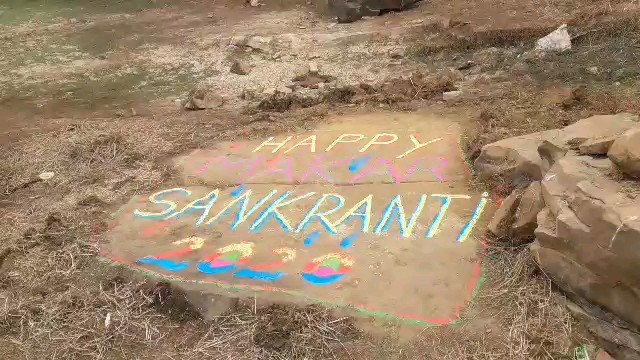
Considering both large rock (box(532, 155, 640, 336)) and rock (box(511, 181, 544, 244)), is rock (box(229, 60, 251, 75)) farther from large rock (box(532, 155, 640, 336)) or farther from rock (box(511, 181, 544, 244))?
large rock (box(532, 155, 640, 336))

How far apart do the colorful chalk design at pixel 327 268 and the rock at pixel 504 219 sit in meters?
1.01

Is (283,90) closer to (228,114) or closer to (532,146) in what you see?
(228,114)

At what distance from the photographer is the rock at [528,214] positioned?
3520mm

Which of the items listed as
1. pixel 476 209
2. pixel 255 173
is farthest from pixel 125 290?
pixel 476 209

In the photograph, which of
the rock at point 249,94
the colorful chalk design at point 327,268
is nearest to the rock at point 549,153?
the colorful chalk design at point 327,268

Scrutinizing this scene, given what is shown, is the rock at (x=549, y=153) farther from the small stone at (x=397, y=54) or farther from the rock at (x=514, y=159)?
the small stone at (x=397, y=54)

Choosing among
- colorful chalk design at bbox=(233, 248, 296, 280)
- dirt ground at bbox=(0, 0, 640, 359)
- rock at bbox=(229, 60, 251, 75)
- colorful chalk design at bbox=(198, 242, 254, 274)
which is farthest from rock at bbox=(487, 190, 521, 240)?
rock at bbox=(229, 60, 251, 75)

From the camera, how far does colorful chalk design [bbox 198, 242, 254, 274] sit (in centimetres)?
383

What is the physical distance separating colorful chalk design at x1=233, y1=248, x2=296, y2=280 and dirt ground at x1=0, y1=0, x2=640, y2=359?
11.1 inches

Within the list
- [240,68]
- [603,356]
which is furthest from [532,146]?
[240,68]

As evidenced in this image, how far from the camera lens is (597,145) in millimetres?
3371

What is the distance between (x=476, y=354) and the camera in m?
2.95

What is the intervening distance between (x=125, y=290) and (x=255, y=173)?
5.74ft

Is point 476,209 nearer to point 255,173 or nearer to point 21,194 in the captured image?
point 255,173
